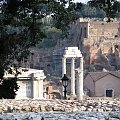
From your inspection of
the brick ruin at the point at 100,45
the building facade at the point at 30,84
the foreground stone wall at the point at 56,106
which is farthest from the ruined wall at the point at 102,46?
the foreground stone wall at the point at 56,106

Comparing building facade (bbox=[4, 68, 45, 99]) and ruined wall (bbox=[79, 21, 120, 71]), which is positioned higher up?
ruined wall (bbox=[79, 21, 120, 71])

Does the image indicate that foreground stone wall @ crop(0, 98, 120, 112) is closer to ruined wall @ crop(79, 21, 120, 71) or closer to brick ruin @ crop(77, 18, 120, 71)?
brick ruin @ crop(77, 18, 120, 71)

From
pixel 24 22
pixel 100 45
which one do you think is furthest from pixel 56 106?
pixel 100 45

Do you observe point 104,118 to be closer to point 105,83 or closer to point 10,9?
point 10,9

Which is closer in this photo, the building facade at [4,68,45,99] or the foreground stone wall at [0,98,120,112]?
the foreground stone wall at [0,98,120,112]

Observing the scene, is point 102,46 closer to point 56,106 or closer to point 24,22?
point 56,106

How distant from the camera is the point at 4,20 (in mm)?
11492

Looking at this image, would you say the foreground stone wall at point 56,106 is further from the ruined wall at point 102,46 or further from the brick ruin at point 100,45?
the ruined wall at point 102,46

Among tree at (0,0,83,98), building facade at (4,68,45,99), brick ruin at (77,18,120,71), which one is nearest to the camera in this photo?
tree at (0,0,83,98)

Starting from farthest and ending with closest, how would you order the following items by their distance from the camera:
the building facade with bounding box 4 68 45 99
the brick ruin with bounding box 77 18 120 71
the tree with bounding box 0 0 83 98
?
the brick ruin with bounding box 77 18 120 71 < the building facade with bounding box 4 68 45 99 < the tree with bounding box 0 0 83 98

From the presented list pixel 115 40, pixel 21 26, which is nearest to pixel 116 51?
pixel 115 40

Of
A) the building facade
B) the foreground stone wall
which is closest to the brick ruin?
the building facade

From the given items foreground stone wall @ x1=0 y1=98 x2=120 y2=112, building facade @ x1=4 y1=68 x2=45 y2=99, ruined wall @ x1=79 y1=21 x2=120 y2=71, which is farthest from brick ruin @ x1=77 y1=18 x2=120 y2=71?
foreground stone wall @ x1=0 y1=98 x2=120 y2=112

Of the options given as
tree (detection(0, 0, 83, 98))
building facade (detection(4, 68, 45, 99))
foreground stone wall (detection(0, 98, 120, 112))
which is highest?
tree (detection(0, 0, 83, 98))
